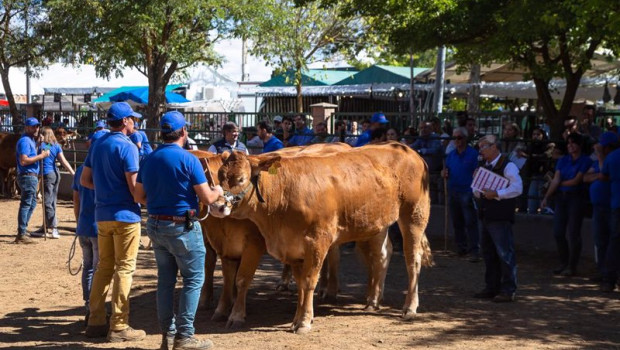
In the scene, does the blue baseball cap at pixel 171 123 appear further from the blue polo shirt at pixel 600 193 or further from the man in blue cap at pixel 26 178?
the man in blue cap at pixel 26 178

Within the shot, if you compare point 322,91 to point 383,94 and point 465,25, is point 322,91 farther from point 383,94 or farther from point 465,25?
point 465,25

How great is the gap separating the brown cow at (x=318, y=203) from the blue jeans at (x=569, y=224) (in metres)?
2.91

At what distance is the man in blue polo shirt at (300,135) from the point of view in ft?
50.5

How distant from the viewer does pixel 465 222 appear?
1265 cm

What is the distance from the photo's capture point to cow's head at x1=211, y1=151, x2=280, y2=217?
7527mm

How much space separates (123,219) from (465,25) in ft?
33.3

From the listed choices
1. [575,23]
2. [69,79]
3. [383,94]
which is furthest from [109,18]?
[69,79]

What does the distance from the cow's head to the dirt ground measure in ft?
4.13

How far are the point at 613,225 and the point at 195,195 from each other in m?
5.31

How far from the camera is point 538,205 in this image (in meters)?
13.6

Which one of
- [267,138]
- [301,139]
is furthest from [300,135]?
[267,138]

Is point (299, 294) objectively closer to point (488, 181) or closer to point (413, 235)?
point (413, 235)

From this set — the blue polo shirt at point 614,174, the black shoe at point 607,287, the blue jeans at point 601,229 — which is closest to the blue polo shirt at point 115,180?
the blue polo shirt at point 614,174

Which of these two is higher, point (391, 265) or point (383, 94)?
point (383, 94)
